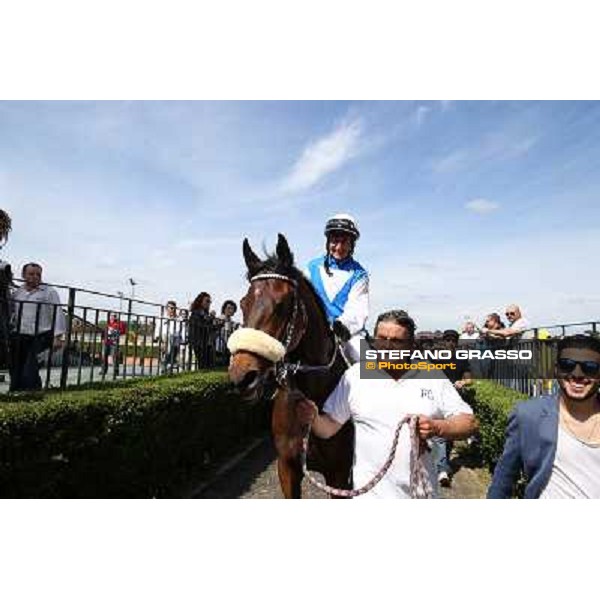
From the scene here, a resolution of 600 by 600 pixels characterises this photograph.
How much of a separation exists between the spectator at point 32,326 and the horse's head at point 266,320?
113 inches

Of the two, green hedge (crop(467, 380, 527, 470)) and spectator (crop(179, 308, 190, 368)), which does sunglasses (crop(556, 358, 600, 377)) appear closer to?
green hedge (crop(467, 380, 527, 470))

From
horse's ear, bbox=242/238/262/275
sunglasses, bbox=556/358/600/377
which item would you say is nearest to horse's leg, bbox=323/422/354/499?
horse's ear, bbox=242/238/262/275

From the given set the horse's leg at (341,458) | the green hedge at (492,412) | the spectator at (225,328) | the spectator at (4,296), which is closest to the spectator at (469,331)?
the green hedge at (492,412)

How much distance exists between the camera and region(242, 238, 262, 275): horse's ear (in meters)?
3.51

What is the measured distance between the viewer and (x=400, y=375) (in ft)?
8.71

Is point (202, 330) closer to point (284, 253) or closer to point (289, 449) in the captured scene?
point (289, 449)

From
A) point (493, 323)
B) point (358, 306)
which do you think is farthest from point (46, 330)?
point (493, 323)

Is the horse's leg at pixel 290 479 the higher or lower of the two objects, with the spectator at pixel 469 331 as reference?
lower

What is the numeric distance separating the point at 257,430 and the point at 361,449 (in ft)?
22.5

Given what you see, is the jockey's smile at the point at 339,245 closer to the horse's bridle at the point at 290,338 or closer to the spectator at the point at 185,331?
the horse's bridle at the point at 290,338

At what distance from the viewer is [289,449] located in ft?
12.0

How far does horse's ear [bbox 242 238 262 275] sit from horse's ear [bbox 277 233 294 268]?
0.17 m

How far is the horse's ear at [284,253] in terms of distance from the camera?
3457 millimetres

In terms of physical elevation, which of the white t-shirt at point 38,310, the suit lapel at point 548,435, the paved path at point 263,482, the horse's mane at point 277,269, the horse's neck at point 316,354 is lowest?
the paved path at point 263,482
